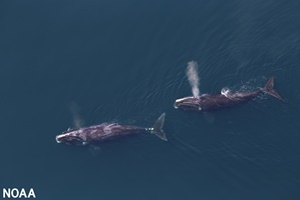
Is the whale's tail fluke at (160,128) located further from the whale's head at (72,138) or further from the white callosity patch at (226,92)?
the whale's head at (72,138)

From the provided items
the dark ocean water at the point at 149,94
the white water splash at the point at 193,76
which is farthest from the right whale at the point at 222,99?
the white water splash at the point at 193,76

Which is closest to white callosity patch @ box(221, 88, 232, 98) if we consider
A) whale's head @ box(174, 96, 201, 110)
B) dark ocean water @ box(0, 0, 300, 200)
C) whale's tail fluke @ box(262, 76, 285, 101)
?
dark ocean water @ box(0, 0, 300, 200)

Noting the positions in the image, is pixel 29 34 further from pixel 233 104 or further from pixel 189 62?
pixel 233 104

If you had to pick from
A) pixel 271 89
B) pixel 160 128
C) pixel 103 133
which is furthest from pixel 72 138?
pixel 271 89

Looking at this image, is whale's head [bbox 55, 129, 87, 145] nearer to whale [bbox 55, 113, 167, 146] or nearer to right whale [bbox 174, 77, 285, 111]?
whale [bbox 55, 113, 167, 146]

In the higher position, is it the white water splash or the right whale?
the white water splash

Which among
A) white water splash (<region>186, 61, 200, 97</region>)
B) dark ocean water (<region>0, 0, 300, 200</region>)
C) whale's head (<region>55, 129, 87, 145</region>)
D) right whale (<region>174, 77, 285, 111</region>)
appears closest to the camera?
dark ocean water (<region>0, 0, 300, 200</region>)

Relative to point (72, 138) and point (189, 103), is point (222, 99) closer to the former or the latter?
point (189, 103)
